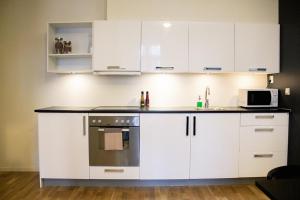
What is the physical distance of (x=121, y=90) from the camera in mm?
3357

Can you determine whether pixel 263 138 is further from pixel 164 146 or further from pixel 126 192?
pixel 126 192

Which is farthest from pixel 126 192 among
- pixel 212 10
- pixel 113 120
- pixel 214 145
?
pixel 212 10

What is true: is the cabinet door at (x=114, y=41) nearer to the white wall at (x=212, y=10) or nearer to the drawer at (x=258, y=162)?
the white wall at (x=212, y=10)

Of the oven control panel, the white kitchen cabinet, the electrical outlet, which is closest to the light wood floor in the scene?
the white kitchen cabinet

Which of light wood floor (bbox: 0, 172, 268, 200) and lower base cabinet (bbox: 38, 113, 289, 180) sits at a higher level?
lower base cabinet (bbox: 38, 113, 289, 180)

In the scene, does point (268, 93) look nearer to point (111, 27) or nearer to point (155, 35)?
point (155, 35)

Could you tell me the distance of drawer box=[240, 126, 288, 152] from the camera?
2875mm

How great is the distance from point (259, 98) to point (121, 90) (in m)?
1.96

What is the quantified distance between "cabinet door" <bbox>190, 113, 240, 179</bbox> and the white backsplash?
63 cm

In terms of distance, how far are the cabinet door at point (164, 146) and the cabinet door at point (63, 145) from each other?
2.42ft

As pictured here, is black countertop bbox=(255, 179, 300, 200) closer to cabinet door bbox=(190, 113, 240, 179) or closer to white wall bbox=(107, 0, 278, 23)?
cabinet door bbox=(190, 113, 240, 179)

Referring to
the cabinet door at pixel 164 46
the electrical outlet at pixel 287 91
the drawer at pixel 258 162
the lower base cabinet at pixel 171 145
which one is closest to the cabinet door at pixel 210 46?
the cabinet door at pixel 164 46

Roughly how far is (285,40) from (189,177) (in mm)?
2235

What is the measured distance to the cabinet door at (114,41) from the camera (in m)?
2.97
